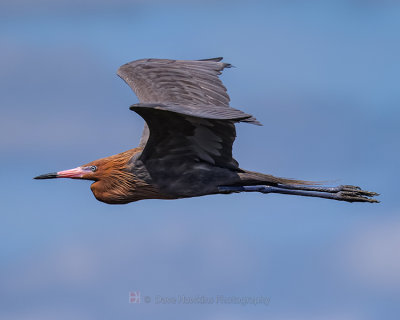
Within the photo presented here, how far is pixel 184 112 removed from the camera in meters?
11.4

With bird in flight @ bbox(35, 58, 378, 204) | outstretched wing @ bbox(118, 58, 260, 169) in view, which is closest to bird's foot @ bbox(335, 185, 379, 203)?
bird in flight @ bbox(35, 58, 378, 204)

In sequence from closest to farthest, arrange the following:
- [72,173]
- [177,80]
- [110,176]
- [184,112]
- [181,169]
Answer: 1. [184,112]
2. [181,169]
3. [110,176]
4. [72,173]
5. [177,80]

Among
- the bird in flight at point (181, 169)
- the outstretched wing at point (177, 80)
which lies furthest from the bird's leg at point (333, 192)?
the outstretched wing at point (177, 80)

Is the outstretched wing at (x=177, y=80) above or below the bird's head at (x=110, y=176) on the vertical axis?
above

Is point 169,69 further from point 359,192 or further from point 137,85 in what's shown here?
point 359,192

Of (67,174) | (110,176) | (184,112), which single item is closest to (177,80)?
(110,176)

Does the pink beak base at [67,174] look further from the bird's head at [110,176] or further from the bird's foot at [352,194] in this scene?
the bird's foot at [352,194]

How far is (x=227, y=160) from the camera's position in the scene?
1351cm

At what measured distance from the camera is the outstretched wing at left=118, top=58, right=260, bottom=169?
11781mm

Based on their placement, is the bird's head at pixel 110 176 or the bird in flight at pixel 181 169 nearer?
the bird in flight at pixel 181 169

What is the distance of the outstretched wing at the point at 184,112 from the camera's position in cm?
1178

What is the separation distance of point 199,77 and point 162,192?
2.74m

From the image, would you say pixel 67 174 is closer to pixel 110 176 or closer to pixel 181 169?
pixel 110 176

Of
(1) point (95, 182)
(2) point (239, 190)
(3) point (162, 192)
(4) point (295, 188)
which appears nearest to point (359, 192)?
(4) point (295, 188)
